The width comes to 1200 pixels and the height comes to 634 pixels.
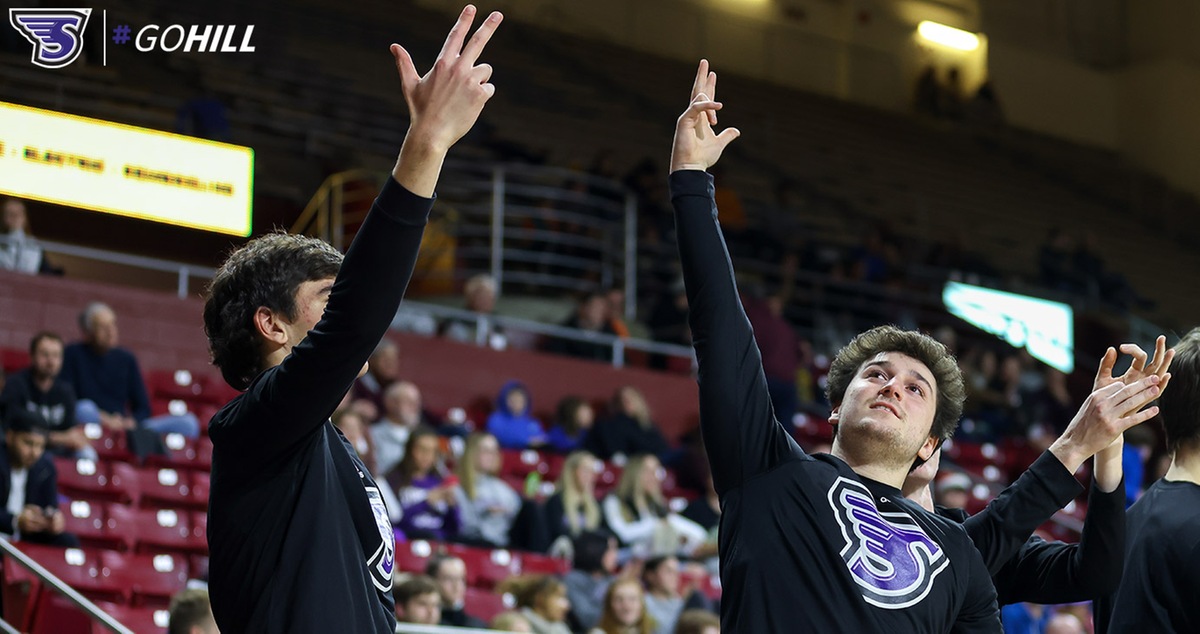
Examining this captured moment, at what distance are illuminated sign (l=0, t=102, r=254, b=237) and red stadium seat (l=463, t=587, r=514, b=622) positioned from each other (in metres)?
2.81

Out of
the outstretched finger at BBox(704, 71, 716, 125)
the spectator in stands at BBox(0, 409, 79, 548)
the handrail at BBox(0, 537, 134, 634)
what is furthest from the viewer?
the spectator in stands at BBox(0, 409, 79, 548)

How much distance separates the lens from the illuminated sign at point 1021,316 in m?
13.0

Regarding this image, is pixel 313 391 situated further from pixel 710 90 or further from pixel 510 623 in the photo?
pixel 510 623

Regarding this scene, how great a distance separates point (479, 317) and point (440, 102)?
294 inches

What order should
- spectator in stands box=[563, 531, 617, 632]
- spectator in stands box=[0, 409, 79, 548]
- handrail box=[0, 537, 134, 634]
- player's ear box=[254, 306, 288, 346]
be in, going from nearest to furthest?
player's ear box=[254, 306, 288, 346]
handrail box=[0, 537, 134, 634]
spectator in stands box=[0, 409, 79, 548]
spectator in stands box=[563, 531, 617, 632]

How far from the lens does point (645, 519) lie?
7.73 meters

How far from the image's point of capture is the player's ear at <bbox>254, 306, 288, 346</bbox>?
2.32m

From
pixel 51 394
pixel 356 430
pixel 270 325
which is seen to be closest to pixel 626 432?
pixel 356 430

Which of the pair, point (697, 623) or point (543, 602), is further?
point (543, 602)

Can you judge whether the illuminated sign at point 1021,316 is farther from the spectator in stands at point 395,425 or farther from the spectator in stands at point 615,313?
the spectator in stands at point 395,425

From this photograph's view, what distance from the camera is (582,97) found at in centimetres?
1542

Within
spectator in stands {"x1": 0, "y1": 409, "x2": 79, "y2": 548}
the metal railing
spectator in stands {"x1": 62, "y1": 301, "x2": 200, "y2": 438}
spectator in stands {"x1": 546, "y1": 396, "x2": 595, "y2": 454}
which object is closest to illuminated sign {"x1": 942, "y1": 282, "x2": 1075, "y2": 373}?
the metal railing

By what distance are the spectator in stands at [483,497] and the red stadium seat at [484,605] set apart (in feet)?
2.37

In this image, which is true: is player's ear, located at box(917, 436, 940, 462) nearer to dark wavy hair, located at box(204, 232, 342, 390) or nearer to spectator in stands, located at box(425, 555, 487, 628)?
dark wavy hair, located at box(204, 232, 342, 390)
